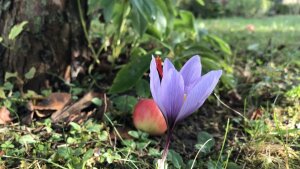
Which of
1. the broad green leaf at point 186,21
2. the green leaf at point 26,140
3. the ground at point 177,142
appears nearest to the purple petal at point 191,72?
the ground at point 177,142

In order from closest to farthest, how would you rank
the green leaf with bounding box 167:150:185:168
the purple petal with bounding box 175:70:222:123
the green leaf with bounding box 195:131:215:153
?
the purple petal with bounding box 175:70:222:123, the green leaf with bounding box 167:150:185:168, the green leaf with bounding box 195:131:215:153

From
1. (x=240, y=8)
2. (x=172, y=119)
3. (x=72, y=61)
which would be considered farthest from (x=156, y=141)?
(x=240, y=8)

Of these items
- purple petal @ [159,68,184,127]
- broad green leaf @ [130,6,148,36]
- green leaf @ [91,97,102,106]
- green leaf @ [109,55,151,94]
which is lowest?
green leaf @ [91,97,102,106]

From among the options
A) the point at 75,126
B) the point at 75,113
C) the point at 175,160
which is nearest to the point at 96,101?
the point at 75,113

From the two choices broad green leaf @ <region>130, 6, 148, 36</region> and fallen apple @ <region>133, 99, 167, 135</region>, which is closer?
fallen apple @ <region>133, 99, 167, 135</region>

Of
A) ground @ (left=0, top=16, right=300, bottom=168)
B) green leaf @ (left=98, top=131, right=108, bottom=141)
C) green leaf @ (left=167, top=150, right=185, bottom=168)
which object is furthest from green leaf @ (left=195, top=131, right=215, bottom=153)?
green leaf @ (left=98, top=131, right=108, bottom=141)

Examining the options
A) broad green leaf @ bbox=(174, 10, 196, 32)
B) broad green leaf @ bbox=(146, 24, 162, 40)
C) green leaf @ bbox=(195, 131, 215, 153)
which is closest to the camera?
green leaf @ bbox=(195, 131, 215, 153)

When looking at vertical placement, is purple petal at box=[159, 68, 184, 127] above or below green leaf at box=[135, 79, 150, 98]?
above

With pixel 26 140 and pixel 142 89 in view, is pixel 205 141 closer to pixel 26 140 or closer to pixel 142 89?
pixel 142 89

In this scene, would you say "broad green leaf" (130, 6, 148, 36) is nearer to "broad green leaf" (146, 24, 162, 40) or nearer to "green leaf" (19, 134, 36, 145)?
"broad green leaf" (146, 24, 162, 40)
